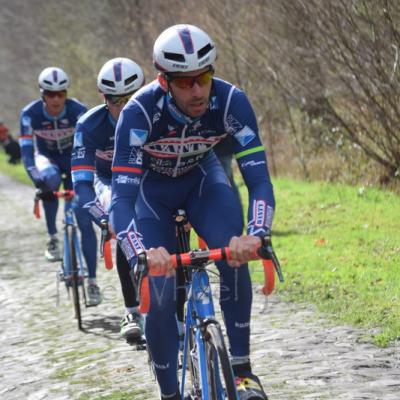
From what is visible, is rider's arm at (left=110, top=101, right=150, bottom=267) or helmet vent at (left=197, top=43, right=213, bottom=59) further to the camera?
rider's arm at (left=110, top=101, right=150, bottom=267)

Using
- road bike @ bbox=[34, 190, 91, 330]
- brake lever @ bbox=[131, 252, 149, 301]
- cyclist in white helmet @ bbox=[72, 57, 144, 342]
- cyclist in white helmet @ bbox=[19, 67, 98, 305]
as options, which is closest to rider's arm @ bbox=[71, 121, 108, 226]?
cyclist in white helmet @ bbox=[72, 57, 144, 342]

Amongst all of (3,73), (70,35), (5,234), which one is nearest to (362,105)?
(5,234)

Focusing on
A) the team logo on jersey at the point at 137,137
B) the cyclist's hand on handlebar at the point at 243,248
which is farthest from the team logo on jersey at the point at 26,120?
the cyclist's hand on handlebar at the point at 243,248

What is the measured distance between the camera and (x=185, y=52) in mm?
4602

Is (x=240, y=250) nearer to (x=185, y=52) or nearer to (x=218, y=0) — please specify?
(x=185, y=52)

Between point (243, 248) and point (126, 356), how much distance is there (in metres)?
3.38

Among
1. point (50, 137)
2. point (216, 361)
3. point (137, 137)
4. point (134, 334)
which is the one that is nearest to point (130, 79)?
point (134, 334)

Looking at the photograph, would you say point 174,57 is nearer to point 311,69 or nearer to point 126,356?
point 126,356

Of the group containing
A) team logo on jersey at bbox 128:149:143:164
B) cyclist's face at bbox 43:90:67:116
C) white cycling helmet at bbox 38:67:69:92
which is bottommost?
team logo on jersey at bbox 128:149:143:164

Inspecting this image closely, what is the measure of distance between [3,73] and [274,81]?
3680cm

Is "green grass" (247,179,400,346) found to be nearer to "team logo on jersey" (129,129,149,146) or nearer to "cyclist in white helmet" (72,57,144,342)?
"cyclist in white helmet" (72,57,144,342)

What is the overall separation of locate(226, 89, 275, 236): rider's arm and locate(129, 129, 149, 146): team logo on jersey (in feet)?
1.53

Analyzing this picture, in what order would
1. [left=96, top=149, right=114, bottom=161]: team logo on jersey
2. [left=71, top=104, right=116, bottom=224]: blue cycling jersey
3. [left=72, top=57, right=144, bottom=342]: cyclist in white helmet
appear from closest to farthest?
[left=72, top=57, right=144, bottom=342]: cyclist in white helmet → [left=71, top=104, right=116, bottom=224]: blue cycling jersey → [left=96, top=149, right=114, bottom=161]: team logo on jersey

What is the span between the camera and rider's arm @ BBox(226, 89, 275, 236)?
4664 millimetres
